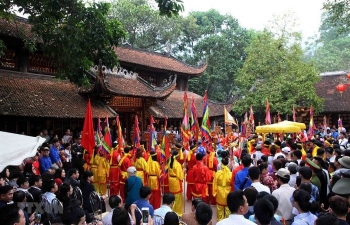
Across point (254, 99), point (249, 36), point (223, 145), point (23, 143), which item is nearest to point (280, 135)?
point (223, 145)

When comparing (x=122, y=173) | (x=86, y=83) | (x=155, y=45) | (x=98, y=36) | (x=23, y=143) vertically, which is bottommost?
(x=122, y=173)

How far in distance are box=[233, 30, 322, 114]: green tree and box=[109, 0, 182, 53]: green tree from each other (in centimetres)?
1001

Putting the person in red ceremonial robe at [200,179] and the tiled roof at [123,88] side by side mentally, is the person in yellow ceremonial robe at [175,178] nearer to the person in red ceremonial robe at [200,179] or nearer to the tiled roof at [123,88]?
the person in red ceremonial robe at [200,179]

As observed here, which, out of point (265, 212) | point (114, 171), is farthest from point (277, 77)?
point (265, 212)

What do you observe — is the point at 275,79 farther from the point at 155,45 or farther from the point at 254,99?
the point at 155,45

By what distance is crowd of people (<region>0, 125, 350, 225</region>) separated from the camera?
379 centimetres

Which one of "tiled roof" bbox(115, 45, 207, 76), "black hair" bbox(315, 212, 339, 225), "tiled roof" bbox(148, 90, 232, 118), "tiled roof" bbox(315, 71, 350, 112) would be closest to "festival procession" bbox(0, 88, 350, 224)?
"black hair" bbox(315, 212, 339, 225)

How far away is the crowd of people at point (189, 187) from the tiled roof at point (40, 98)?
147 cm

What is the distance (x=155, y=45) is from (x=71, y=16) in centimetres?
2661

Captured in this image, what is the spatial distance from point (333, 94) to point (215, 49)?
37.6 feet

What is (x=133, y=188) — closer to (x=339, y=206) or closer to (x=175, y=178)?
(x=175, y=178)

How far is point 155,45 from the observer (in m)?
35.3

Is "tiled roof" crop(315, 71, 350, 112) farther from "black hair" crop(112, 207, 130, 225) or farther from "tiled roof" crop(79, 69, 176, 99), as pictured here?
"black hair" crop(112, 207, 130, 225)

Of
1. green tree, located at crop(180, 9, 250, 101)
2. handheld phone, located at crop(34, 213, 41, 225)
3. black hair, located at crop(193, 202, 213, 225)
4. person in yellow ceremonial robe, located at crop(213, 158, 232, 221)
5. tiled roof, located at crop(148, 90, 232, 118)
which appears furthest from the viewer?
green tree, located at crop(180, 9, 250, 101)
